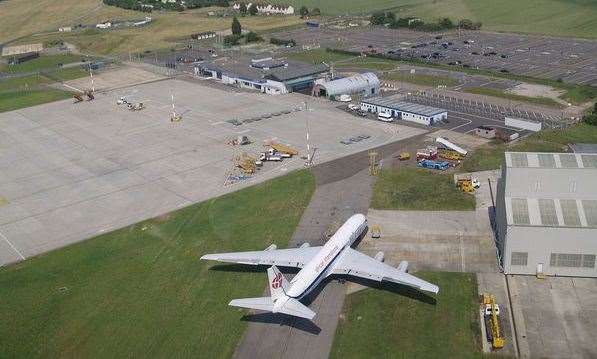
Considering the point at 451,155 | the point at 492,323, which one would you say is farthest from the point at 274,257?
the point at 451,155

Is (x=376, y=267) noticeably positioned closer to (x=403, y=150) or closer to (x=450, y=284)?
(x=450, y=284)

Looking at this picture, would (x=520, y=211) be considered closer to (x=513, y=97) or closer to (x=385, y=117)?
(x=385, y=117)

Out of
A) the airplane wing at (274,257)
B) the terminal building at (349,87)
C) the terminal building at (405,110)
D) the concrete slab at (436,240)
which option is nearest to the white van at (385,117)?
the terminal building at (405,110)

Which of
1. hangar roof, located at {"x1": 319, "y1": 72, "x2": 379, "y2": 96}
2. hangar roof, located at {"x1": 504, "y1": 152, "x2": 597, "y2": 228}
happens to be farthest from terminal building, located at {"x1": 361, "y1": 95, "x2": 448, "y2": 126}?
hangar roof, located at {"x1": 504, "y1": 152, "x2": 597, "y2": 228}

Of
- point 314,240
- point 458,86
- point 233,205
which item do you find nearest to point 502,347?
point 314,240

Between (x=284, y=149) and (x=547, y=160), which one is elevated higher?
(x=547, y=160)

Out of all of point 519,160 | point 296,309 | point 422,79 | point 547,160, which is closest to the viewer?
point 296,309
